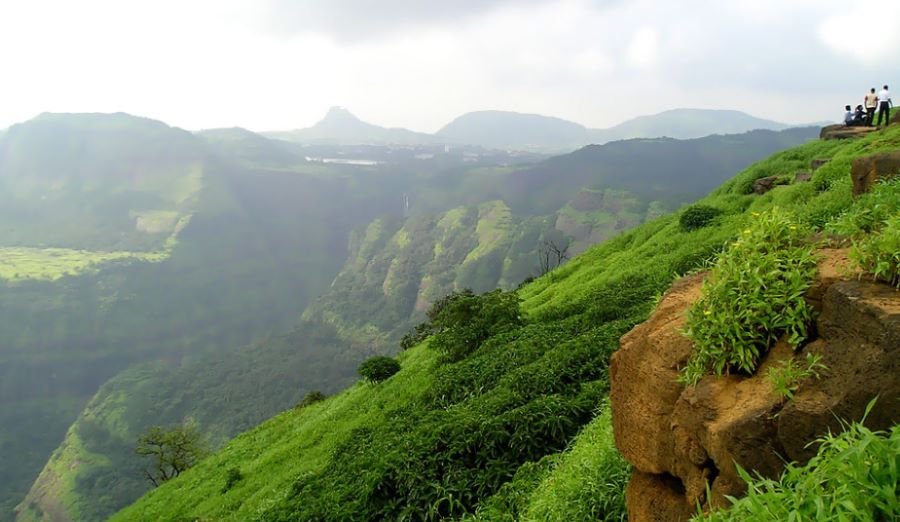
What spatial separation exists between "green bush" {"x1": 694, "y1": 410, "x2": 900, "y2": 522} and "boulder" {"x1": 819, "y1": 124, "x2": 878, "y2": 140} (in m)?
28.4

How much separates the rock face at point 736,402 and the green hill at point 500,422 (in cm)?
136

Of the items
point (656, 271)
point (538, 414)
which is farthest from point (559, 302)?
point (538, 414)

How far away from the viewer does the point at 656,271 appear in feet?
63.3

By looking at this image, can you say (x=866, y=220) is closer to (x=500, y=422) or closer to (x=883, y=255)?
(x=883, y=255)

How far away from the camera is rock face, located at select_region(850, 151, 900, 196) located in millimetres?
7579

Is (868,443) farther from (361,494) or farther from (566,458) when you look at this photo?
(361,494)

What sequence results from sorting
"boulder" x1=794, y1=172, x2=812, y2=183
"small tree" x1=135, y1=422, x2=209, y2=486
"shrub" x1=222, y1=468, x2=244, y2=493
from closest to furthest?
"boulder" x1=794, y1=172, x2=812, y2=183 → "shrub" x1=222, y1=468, x2=244, y2=493 → "small tree" x1=135, y1=422, x2=209, y2=486

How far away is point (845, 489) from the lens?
2836 mm

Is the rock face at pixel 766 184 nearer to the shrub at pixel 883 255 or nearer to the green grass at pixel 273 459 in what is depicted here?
the green grass at pixel 273 459

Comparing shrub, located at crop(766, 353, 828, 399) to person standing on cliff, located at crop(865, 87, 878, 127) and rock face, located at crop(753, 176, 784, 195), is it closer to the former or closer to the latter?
rock face, located at crop(753, 176, 784, 195)

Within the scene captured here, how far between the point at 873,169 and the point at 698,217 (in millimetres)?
15293

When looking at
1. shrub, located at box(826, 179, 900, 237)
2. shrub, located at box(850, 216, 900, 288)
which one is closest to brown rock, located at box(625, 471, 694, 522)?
shrub, located at box(850, 216, 900, 288)

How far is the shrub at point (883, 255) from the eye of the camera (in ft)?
12.6

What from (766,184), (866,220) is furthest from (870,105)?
(866,220)
